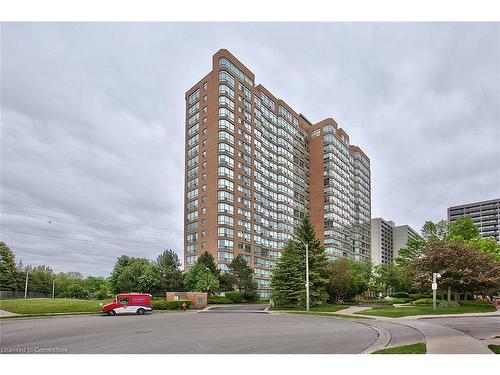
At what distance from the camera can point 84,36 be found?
16266mm

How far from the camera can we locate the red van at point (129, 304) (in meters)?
24.1

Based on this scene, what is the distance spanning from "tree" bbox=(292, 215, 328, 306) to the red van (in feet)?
65.6

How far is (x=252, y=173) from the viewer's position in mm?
97625

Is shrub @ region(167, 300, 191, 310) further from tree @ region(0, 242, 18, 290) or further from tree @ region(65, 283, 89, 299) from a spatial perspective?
tree @ region(0, 242, 18, 290)

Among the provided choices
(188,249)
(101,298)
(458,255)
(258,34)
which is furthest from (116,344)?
(188,249)

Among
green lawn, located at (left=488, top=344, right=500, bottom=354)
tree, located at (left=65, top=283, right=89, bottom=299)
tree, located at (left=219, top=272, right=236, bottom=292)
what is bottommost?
tree, located at (left=219, top=272, right=236, bottom=292)

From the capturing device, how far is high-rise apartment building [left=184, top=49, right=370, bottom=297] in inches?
3433

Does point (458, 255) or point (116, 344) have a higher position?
point (458, 255)

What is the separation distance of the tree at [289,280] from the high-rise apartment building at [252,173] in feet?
129

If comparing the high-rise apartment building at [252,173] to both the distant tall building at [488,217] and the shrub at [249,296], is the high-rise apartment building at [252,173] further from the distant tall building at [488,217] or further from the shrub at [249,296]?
the distant tall building at [488,217]

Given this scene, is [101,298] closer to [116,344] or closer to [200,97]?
[116,344]

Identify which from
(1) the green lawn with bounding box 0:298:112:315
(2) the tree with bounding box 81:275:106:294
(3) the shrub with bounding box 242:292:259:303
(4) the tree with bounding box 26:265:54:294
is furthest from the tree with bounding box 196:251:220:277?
(2) the tree with bounding box 81:275:106:294

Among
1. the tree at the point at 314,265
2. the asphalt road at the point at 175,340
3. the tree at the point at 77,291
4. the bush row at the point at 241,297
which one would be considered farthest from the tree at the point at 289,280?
the asphalt road at the point at 175,340

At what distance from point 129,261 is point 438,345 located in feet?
51.3
